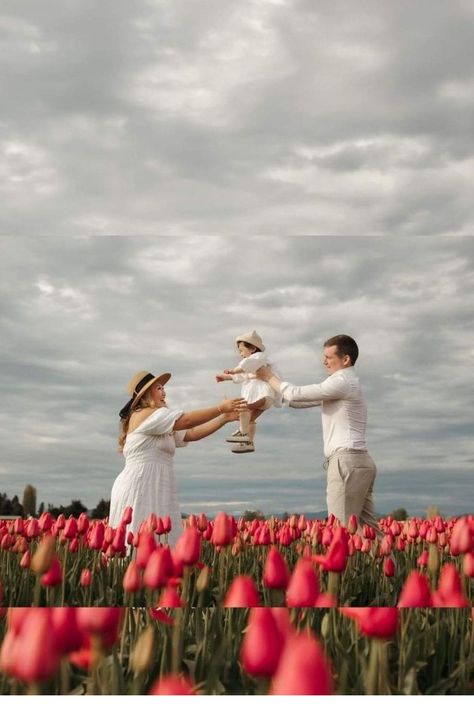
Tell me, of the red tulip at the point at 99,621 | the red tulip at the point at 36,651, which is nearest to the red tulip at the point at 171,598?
the red tulip at the point at 99,621

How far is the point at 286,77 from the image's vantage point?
3367 millimetres

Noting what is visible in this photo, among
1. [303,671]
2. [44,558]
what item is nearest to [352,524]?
[44,558]

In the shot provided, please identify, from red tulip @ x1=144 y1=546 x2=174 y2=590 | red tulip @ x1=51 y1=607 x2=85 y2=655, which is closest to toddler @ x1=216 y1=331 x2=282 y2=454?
red tulip @ x1=144 y1=546 x2=174 y2=590

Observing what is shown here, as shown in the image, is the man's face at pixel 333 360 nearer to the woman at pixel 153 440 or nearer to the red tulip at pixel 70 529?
the woman at pixel 153 440

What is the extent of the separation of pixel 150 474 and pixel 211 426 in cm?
66

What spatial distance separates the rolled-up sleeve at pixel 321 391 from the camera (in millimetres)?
3119

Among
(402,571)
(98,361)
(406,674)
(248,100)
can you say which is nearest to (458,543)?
(406,674)

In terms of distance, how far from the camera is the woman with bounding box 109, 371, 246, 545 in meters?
3.24

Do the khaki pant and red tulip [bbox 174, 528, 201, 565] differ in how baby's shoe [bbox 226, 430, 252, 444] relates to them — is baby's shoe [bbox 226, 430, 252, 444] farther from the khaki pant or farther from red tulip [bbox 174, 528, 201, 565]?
red tulip [bbox 174, 528, 201, 565]

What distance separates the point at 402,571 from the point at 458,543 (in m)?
0.91

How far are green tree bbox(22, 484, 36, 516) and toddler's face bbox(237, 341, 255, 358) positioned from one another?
100 centimetres

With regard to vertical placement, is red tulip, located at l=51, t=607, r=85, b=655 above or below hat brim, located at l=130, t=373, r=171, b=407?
below

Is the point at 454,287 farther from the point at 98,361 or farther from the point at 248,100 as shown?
the point at 98,361

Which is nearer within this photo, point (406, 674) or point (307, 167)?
point (406, 674)
